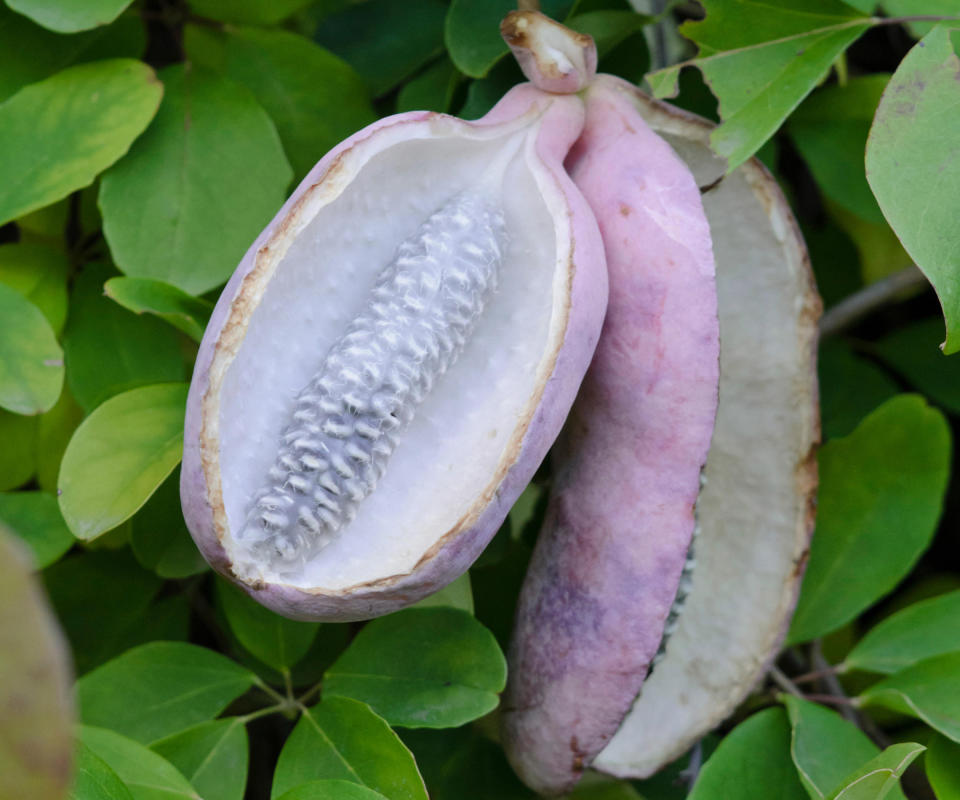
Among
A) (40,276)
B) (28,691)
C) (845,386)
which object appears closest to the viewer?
(28,691)

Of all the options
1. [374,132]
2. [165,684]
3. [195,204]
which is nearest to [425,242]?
[374,132]

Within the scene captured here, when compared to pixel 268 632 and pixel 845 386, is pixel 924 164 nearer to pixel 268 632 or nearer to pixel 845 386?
pixel 845 386

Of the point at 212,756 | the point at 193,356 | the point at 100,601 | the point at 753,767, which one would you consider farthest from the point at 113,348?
the point at 753,767

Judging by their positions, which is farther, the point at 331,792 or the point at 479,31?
the point at 479,31

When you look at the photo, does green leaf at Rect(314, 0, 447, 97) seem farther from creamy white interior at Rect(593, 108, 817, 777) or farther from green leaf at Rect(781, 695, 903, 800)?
green leaf at Rect(781, 695, 903, 800)

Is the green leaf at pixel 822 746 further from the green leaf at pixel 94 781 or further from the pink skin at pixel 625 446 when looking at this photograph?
the green leaf at pixel 94 781

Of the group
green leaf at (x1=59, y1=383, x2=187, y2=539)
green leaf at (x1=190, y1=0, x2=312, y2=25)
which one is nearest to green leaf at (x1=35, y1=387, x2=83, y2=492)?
green leaf at (x1=59, y1=383, x2=187, y2=539)

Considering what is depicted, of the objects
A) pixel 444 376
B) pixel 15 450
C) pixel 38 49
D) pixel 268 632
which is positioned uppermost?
pixel 38 49

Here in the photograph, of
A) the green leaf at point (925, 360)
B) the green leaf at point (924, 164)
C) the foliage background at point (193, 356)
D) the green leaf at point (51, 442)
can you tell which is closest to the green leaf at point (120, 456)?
the foliage background at point (193, 356)
